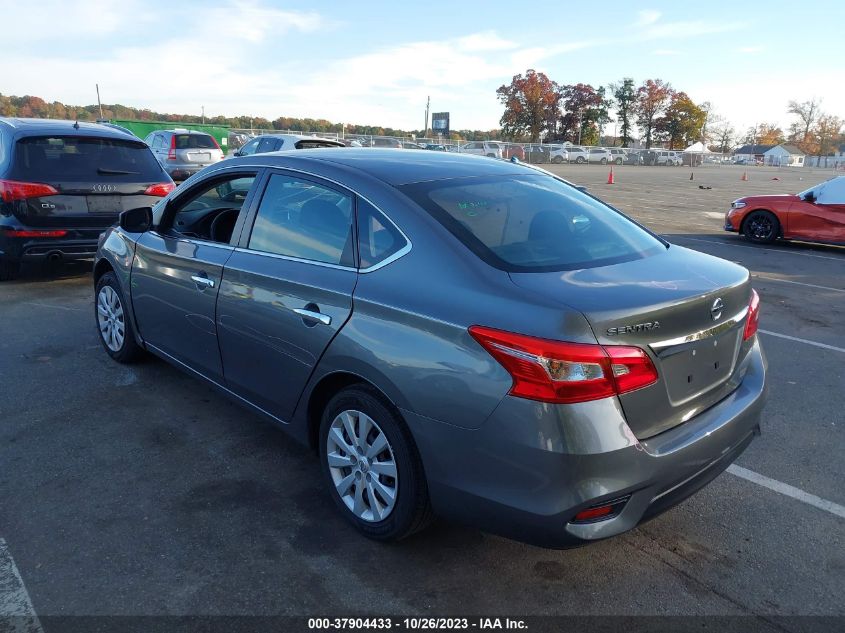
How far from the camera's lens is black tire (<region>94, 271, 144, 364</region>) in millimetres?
4941

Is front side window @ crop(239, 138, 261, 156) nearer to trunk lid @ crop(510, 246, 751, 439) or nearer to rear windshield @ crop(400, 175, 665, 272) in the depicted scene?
rear windshield @ crop(400, 175, 665, 272)

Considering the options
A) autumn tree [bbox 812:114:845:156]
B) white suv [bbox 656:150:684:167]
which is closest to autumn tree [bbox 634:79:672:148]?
white suv [bbox 656:150:684:167]

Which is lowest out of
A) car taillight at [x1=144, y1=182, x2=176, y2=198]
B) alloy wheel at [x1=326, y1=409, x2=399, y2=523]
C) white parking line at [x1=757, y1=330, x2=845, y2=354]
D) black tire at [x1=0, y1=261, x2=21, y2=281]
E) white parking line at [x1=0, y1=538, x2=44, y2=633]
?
white parking line at [x1=0, y1=538, x2=44, y2=633]

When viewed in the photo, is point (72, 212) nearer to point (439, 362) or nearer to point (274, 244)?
point (274, 244)

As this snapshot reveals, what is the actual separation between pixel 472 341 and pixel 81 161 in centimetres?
663

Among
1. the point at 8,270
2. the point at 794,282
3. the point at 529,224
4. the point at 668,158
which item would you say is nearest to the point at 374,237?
the point at 529,224

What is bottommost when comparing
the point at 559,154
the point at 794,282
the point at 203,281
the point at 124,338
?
the point at 794,282

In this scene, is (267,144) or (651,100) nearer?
(267,144)

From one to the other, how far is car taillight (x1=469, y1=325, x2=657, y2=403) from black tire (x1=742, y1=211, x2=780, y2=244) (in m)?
11.8

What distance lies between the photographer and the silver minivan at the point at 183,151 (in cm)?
1856

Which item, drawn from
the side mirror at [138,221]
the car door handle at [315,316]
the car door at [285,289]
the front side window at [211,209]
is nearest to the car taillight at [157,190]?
the side mirror at [138,221]

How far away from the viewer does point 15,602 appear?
102 inches

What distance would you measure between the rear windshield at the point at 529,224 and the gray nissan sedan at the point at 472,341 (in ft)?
0.04

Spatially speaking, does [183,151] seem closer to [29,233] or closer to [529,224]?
[29,233]
